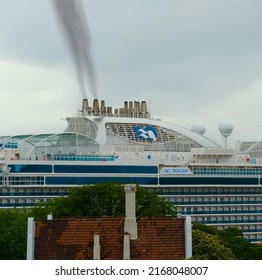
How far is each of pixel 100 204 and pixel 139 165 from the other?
56.0 m

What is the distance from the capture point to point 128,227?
64.1 meters

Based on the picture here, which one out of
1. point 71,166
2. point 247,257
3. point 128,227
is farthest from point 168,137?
point 128,227

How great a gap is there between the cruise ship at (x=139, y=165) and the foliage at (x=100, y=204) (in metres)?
42.9

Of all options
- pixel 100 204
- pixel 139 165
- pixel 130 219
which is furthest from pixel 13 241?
pixel 139 165

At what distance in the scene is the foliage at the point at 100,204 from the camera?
103 m

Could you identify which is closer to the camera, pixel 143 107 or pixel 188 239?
pixel 188 239

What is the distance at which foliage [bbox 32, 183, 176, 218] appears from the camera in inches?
4072

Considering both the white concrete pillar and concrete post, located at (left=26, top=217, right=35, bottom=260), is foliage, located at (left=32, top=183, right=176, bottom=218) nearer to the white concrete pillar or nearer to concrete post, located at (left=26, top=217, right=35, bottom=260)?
concrete post, located at (left=26, top=217, right=35, bottom=260)

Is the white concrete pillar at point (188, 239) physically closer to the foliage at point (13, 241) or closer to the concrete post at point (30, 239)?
the concrete post at point (30, 239)

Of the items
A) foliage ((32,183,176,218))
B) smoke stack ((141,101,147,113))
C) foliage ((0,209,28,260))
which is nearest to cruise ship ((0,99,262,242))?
smoke stack ((141,101,147,113))

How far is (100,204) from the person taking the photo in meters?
105

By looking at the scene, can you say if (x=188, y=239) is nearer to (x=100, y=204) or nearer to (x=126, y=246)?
(x=126, y=246)

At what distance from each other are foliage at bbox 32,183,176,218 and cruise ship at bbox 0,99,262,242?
42.9 metres
